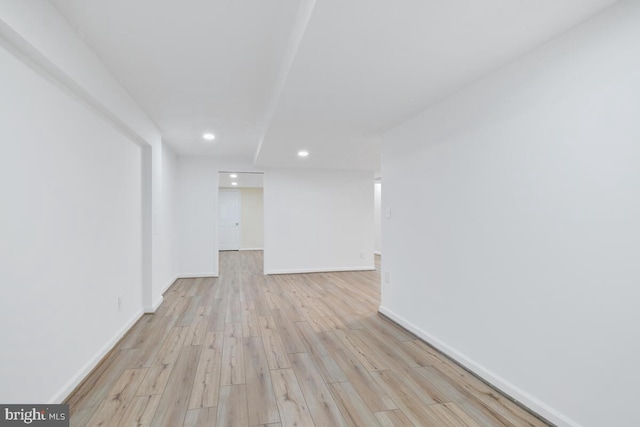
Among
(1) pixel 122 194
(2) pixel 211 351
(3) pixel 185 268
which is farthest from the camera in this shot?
(3) pixel 185 268

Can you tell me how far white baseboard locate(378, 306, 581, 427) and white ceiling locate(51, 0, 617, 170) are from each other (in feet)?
6.65

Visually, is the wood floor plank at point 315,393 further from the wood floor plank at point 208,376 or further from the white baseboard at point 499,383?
the white baseboard at point 499,383

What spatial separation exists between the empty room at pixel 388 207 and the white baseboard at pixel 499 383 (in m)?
0.01

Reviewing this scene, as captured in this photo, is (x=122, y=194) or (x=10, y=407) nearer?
(x=10, y=407)

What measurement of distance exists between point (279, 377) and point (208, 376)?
0.51 metres

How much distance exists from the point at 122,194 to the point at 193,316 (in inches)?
61.1

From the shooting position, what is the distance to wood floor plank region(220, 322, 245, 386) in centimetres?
224

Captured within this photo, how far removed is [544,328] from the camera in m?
1.79

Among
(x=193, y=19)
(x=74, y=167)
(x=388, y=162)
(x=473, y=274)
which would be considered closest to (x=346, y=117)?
(x=388, y=162)

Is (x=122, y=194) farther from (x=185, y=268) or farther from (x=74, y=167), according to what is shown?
(x=185, y=268)

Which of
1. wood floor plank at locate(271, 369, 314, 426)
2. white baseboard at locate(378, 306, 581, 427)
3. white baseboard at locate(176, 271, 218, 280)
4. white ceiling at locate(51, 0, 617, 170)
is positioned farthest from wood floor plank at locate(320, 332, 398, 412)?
white baseboard at locate(176, 271, 218, 280)

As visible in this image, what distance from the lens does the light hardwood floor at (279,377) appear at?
71.2 inches

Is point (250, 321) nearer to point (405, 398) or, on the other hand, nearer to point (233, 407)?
point (233, 407)

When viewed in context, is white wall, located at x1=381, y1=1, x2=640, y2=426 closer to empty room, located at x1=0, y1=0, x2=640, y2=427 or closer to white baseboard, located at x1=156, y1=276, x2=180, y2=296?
empty room, located at x1=0, y1=0, x2=640, y2=427
